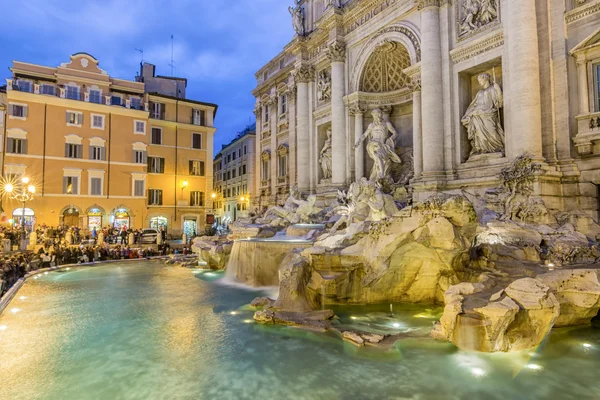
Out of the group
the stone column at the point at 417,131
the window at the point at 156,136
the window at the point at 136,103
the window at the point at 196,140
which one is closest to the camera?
the stone column at the point at 417,131

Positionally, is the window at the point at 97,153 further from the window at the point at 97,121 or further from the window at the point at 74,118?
the window at the point at 74,118

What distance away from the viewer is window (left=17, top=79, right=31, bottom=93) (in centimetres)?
2696

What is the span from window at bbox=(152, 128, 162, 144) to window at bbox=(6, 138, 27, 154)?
8.74 meters

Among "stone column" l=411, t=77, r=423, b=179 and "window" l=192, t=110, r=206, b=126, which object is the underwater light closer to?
"stone column" l=411, t=77, r=423, b=179

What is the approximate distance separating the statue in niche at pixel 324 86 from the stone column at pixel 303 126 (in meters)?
0.89

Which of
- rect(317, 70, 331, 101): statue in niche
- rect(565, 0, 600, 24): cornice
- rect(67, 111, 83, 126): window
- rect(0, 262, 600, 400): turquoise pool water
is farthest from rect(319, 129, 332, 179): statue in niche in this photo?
rect(67, 111, 83, 126): window

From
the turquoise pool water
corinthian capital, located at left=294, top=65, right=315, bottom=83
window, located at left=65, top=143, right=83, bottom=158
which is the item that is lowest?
the turquoise pool water

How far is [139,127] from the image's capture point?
102 feet

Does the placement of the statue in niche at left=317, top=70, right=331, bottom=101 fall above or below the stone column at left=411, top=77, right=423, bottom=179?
above

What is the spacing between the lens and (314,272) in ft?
29.4

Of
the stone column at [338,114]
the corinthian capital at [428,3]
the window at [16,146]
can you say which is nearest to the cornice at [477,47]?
the corinthian capital at [428,3]

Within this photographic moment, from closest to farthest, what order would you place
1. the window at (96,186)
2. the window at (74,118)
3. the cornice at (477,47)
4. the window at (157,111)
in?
the cornice at (477,47) → the window at (74,118) → the window at (96,186) → the window at (157,111)

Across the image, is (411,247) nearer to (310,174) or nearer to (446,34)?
(446,34)

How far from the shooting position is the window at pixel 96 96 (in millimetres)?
29612
